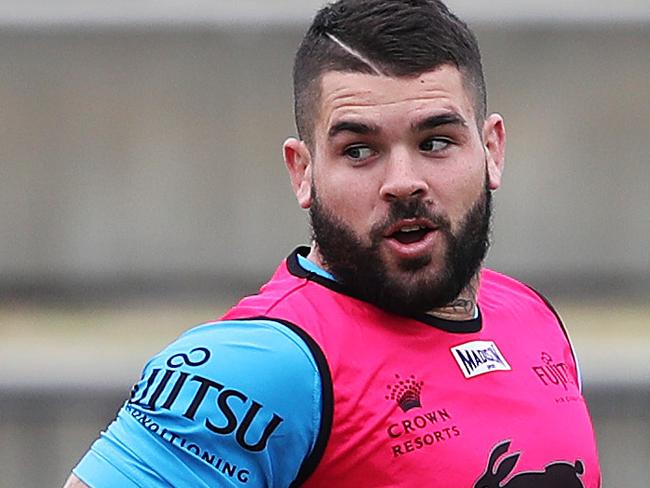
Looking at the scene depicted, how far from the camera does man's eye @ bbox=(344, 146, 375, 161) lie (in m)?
1.93

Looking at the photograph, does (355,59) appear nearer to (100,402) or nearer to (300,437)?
(300,437)

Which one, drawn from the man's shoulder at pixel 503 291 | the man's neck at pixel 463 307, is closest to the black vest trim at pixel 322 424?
the man's neck at pixel 463 307

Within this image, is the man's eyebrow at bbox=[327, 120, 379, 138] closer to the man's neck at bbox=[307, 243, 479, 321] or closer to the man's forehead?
the man's forehead

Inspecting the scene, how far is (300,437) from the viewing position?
1.81 metres

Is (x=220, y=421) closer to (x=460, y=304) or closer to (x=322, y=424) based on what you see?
(x=322, y=424)

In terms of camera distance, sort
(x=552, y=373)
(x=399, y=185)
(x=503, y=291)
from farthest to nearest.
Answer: (x=503, y=291) < (x=552, y=373) < (x=399, y=185)

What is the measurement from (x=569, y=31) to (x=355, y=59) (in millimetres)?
2734

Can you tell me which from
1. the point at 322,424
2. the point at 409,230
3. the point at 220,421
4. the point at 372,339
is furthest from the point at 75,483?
the point at 409,230

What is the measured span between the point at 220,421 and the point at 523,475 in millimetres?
438

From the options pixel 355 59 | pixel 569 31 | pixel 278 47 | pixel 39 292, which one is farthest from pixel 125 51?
pixel 355 59

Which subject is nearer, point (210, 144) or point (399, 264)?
point (399, 264)

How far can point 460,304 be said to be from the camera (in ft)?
6.94

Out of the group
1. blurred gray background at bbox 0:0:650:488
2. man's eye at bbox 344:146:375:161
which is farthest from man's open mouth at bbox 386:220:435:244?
blurred gray background at bbox 0:0:650:488

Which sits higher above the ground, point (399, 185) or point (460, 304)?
point (399, 185)
